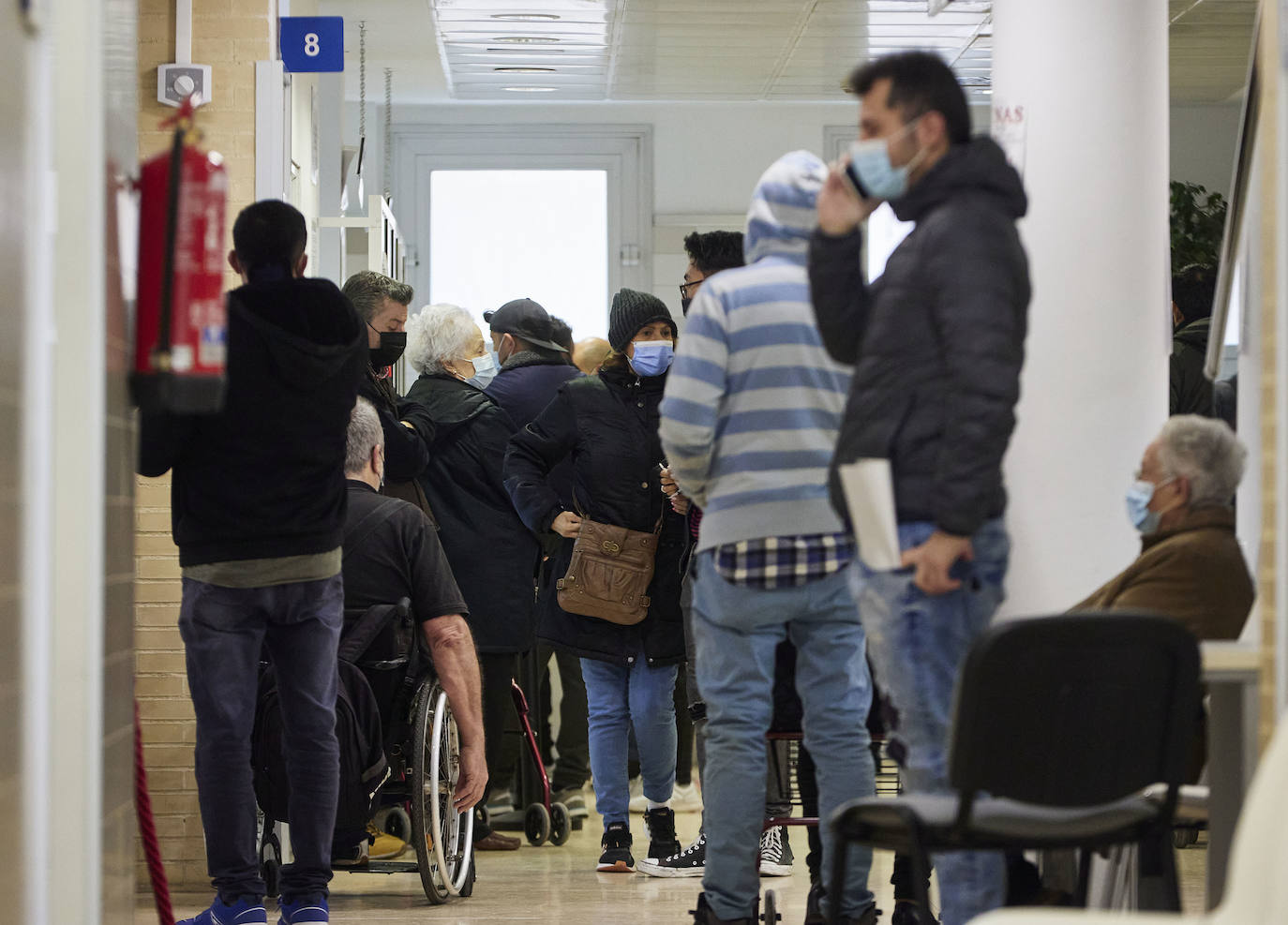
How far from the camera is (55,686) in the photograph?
90.8 inches

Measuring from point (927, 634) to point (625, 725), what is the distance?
2194mm

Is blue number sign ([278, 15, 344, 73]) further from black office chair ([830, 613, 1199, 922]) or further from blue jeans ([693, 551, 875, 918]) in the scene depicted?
black office chair ([830, 613, 1199, 922])

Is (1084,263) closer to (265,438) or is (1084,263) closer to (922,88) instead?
(922,88)

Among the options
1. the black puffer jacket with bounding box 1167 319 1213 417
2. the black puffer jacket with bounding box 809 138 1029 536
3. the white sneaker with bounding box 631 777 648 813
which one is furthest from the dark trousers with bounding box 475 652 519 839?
the black puffer jacket with bounding box 809 138 1029 536

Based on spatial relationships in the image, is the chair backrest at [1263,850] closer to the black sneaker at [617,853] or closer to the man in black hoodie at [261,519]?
the man in black hoodie at [261,519]

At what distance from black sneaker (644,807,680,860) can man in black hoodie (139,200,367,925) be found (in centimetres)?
123

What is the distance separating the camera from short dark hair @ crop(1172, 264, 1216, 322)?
5.26 meters

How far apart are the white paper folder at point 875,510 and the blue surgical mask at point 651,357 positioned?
1967mm

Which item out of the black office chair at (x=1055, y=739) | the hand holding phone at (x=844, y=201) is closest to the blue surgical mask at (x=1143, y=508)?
the black office chair at (x=1055, y=739)

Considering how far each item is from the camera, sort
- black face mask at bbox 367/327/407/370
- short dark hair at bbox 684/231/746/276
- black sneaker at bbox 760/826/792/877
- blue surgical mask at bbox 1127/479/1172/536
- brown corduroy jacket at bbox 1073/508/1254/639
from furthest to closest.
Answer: black face mask at bbox 367/327/407/370
black sneaker at bbox 760/826/792/877
short dark hair at bbox 684/231/746/276
blue surgical mask at bbox 1127/479/1172/536
brown corduroy jacket at bbox 1073/508/1254/639

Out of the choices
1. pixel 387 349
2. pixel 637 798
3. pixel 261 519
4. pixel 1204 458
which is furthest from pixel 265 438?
pixel 637 798

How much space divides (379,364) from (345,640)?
910mm

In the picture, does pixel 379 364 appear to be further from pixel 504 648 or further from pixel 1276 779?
pixel 1276 779

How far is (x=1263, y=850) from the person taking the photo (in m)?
1.91
